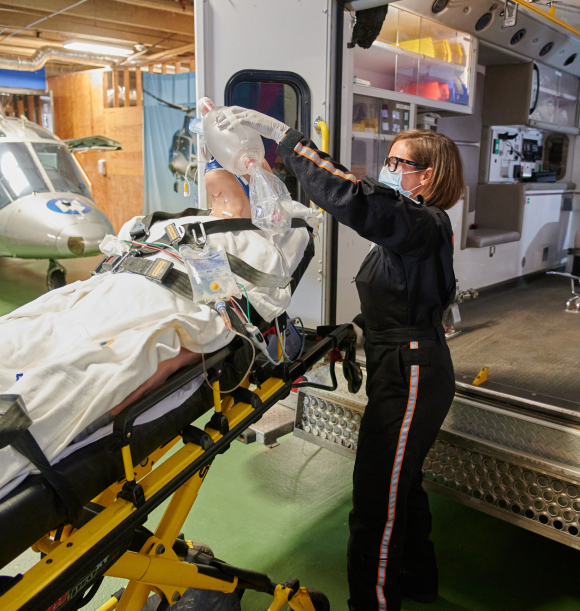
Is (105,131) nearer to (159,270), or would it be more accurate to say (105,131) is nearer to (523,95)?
(523,95)

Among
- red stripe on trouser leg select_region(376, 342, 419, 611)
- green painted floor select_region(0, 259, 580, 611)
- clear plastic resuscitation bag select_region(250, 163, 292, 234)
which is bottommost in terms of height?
green painted floor select_region(0, 259, 580, 611)

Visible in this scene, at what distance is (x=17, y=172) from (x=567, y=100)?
7.44m

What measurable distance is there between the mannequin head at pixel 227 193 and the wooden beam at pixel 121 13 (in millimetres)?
7212

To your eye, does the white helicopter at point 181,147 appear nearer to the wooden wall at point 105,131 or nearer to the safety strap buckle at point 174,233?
the wooden wall at point 105,131

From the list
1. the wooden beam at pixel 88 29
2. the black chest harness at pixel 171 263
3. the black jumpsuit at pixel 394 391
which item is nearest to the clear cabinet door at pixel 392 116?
the black chest harness at pixel 171 263

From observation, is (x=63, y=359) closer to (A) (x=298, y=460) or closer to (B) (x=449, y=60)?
(A) (x=298, y=460)

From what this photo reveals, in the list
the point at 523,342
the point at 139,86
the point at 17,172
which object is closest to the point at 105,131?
the point at 139,86

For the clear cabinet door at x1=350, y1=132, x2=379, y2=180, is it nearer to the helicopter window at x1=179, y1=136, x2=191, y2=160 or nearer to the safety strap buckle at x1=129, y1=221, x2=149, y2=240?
the safety strap buckle at x1=129, y1=221, x2=149, y2=240

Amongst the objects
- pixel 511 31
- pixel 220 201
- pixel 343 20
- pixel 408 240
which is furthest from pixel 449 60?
pixel 408 240

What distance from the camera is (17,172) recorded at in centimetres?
701

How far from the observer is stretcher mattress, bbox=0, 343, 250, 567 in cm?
113

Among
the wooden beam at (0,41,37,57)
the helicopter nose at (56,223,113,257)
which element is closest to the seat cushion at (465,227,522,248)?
the helicopter nose at (56,223,113,257)

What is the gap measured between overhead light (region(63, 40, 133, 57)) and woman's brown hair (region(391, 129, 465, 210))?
9886 millimetres

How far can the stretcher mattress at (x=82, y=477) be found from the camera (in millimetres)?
1130
